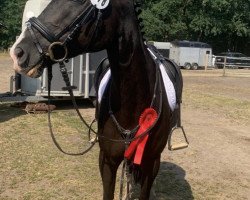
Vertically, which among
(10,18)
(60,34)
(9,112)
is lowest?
(9,112)

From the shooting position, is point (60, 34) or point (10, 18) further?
point (10, 18)

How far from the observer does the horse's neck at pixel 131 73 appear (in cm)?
288

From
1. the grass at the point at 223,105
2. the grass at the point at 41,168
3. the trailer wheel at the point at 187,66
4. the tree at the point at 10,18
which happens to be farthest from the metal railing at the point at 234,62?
the grass at the point at 41,168

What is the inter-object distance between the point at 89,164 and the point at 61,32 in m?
4.23

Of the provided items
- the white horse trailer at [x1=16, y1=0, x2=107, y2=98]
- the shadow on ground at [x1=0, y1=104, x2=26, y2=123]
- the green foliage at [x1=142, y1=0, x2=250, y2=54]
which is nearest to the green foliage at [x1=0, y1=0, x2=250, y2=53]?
the green foliage at [x1=142, y1=0, x2=250, y2=54]

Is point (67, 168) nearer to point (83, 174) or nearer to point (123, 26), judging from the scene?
point (83, 174)

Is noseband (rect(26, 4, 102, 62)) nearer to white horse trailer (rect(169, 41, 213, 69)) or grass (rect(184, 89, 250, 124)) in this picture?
grass (rect(184, 89, 250, 124))

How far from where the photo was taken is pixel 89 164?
21.1 feet

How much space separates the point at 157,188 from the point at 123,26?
3.31m

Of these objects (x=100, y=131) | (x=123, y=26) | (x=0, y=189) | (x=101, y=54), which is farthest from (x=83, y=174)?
(x=101, y=54)

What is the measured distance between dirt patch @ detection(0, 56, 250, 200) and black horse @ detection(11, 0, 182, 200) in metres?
1.82

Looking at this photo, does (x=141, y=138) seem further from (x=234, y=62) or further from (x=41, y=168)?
A: (x=234, y=62)

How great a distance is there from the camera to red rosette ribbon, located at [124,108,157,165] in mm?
3275

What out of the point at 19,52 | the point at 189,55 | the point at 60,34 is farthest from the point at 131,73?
the point at 189,55
